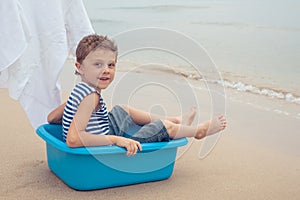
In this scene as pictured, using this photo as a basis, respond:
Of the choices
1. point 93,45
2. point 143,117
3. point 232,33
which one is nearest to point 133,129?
point 143,117

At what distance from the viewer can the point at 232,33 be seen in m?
7.59

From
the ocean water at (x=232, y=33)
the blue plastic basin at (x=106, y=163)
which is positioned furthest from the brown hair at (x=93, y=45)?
the ocean water at (x=232, y=33)

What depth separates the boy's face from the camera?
204 centimetres

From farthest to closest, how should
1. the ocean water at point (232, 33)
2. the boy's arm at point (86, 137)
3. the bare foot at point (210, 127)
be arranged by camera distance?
the ocean water at point (232, 33) → the bare foot at point (210, 127) → the boy's arm at point (86, 137)

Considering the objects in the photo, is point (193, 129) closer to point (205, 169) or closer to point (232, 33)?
point (205, 169)

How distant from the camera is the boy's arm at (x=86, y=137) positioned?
1889mm

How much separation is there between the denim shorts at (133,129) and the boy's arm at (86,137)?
0.55 feet

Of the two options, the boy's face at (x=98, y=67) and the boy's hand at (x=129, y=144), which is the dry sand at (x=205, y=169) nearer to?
the boy's hand at (x=129, y=144)

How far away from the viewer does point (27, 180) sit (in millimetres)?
2113

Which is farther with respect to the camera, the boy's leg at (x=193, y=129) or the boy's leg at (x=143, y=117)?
the boy's leg at (x=143, y=117)

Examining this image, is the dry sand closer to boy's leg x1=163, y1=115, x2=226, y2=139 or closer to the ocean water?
boy's leg x1=163, y1=115, x2=226, y2=139

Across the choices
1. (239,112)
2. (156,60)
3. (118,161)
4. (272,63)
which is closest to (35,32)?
(118,161)

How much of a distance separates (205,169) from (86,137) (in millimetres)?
749

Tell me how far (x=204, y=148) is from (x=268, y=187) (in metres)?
0.59
